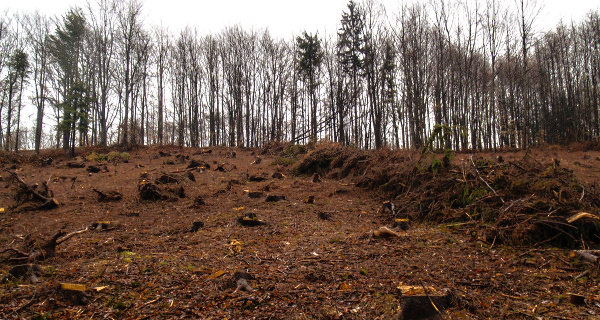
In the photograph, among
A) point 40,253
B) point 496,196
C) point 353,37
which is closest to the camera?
point 40,253

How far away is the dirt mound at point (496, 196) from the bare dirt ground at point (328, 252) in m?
0.03

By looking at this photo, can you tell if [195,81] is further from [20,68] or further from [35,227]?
[35,227]

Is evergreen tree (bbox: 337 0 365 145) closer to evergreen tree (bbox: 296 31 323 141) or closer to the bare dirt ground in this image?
evergreen tree (bbox: 296 31 323 141)

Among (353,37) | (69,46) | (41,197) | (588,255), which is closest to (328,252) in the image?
(588,255)

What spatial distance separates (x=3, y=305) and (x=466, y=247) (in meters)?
4.94

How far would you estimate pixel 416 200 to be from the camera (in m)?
6.03

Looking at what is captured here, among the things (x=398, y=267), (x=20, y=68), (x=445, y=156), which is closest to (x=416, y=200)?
(x=445, y=156)

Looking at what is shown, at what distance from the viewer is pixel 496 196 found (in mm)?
4957

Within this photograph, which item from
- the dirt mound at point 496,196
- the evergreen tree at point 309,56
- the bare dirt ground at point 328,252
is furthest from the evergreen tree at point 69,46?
the dirt mound at point 496,196

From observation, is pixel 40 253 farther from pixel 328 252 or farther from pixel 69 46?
pixel 69 46

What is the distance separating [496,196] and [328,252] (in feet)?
9.73

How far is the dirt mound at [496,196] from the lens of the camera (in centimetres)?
391

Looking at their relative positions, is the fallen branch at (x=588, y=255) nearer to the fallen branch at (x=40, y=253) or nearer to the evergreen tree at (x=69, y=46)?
the fallen branch at (x=40, y=253)

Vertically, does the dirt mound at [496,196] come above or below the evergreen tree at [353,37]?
below
